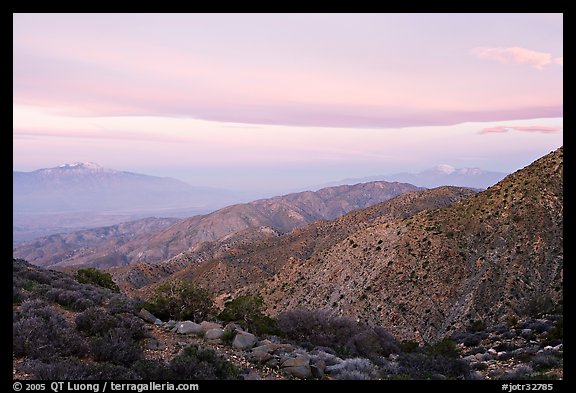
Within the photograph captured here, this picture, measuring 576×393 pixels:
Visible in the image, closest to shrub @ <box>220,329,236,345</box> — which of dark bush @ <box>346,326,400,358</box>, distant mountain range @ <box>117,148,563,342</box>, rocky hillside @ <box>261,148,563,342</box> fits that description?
dark bush @ <box>346,326,400,358</box>

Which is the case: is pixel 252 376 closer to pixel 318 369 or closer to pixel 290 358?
pixel 290 358

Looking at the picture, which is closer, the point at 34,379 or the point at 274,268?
the point at 34,379

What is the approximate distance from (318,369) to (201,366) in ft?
8.41

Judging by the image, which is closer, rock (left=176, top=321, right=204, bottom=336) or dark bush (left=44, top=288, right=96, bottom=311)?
rock (left=176, top=321, right=204, bottom=336)

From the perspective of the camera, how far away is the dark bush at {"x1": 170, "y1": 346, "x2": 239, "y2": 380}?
6.59 m

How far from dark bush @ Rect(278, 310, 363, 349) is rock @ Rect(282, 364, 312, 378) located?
383 centimetres

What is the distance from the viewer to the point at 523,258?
2906 cm

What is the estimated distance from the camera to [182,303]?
1247 cm

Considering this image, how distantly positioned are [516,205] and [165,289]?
32964 millimetres

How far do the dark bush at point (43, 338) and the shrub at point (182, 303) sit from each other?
3866mm

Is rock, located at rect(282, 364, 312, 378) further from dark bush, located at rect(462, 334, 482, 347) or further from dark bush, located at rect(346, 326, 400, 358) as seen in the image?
dark bush, located at rect(462, 334, 482, 347)

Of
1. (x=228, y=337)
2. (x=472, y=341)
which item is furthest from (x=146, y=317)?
(x=472, y=341)
